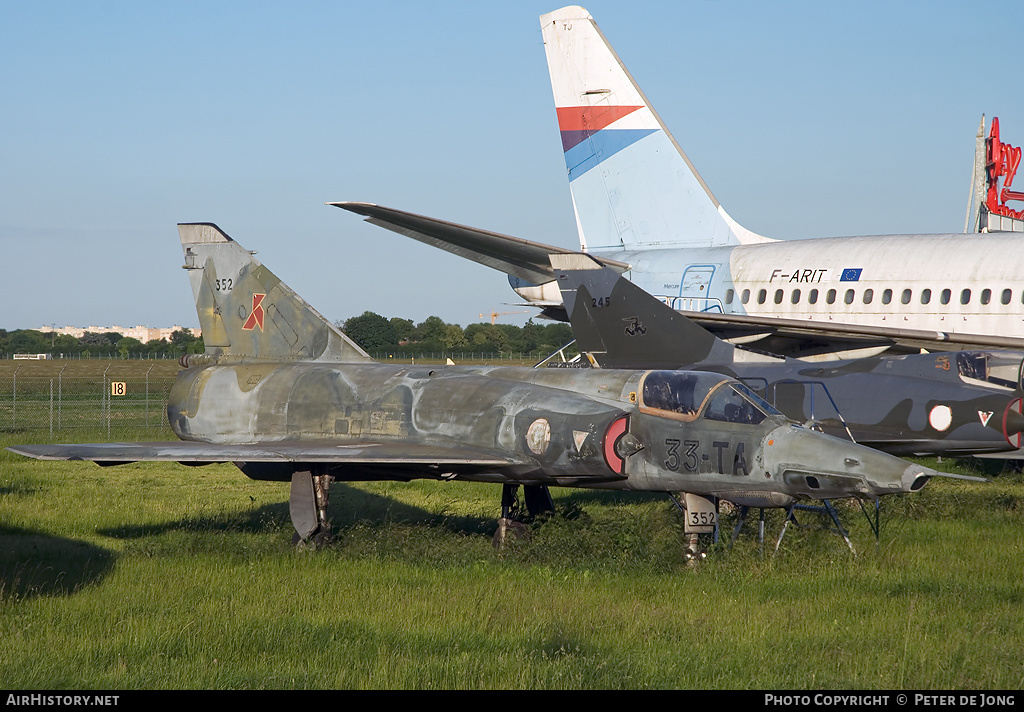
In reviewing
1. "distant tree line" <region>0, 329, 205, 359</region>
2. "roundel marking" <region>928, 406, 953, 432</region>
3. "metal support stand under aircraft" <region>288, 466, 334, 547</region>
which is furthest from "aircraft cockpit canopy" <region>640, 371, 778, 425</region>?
"distant tree line" <region>0, 329, 205, 359</region>

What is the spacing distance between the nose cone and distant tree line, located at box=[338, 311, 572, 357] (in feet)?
225

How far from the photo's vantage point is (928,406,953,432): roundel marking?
43.8 ft

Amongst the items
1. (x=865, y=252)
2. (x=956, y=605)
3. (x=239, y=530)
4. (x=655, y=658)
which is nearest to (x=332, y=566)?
(x=239, y=530)

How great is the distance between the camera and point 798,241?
20312 millimetres

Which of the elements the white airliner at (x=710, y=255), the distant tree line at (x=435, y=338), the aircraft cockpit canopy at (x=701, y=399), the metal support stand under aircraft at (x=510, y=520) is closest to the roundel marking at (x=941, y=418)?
the white airliner at (x=710, y=255)

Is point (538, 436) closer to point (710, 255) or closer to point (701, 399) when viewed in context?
point (701, 399)

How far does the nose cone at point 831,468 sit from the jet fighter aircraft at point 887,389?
3.19 m

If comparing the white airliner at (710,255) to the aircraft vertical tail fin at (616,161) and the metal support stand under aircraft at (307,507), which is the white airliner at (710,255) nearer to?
the aircraft vertical tail fin at (616,161)

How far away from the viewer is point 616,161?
914 inches

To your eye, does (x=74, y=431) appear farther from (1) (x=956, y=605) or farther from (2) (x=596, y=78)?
(1) (x=956, y=605)

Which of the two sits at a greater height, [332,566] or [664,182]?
[664,182]

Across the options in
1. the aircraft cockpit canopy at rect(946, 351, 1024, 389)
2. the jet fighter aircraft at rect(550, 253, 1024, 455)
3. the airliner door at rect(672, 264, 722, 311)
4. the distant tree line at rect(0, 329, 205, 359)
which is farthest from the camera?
the distant tree line at rect(0, 329, 205, 359)

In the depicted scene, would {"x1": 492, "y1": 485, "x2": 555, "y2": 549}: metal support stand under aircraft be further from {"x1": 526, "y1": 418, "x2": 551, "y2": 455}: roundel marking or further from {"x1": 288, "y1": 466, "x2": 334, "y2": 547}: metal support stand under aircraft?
{"x1": 288, "y1": 466, "x2": 334, "y2": 547}: metal support stand under aircraft

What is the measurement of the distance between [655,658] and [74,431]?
2630cm
